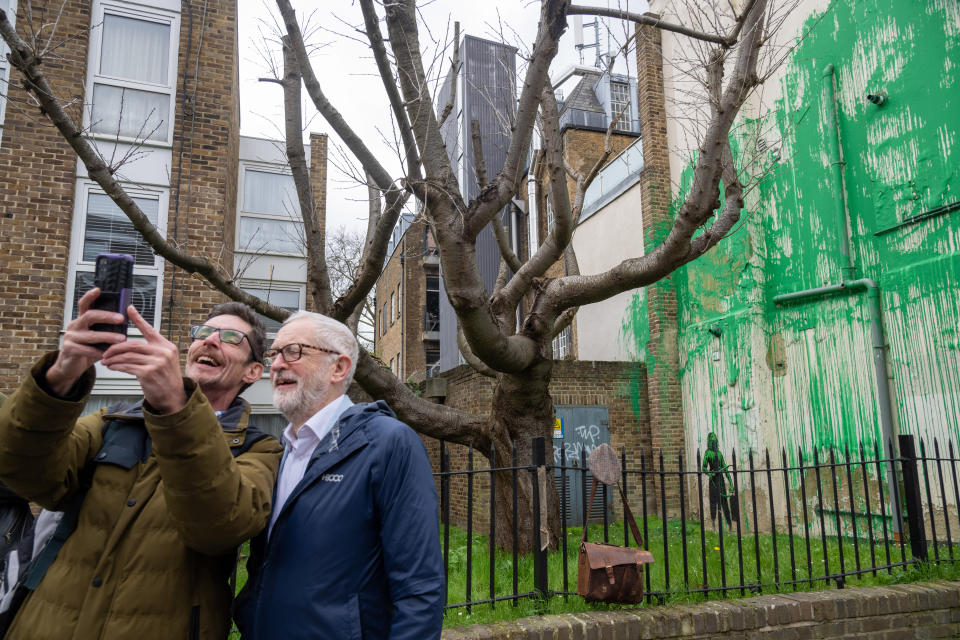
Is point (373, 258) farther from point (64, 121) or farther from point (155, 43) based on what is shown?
point (155, 43)

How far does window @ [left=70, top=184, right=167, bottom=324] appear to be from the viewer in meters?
9.63

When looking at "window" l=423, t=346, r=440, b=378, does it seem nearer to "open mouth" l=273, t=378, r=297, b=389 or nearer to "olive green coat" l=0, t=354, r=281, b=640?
"open mouth" l=273, t=378, r=297, b=389

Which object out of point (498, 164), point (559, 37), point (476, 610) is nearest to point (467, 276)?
point (559, 37)

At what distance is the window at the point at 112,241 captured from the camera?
379 inches

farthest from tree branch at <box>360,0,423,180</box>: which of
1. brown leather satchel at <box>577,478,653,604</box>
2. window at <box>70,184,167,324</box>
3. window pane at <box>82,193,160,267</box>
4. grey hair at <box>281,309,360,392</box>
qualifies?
window at <box>70,184,167,324</box>

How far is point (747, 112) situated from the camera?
10.5 meters

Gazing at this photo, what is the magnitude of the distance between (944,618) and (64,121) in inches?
286

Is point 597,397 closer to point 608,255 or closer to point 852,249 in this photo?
point 608,255

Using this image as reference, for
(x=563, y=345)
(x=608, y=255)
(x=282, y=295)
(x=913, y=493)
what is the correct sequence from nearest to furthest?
(x=913, y=493) → (x=282, y=295) → (x=608, y=255) → (x=563, y=345)

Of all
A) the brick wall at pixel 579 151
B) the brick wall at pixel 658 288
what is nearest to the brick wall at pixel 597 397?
the brick wall at pixel 658 288

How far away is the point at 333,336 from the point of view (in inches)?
83.7

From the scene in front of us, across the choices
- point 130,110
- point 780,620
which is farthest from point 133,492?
point 130,110

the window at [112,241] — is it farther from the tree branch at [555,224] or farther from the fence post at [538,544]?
the fence post at [538,544]

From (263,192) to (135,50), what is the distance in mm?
3925
